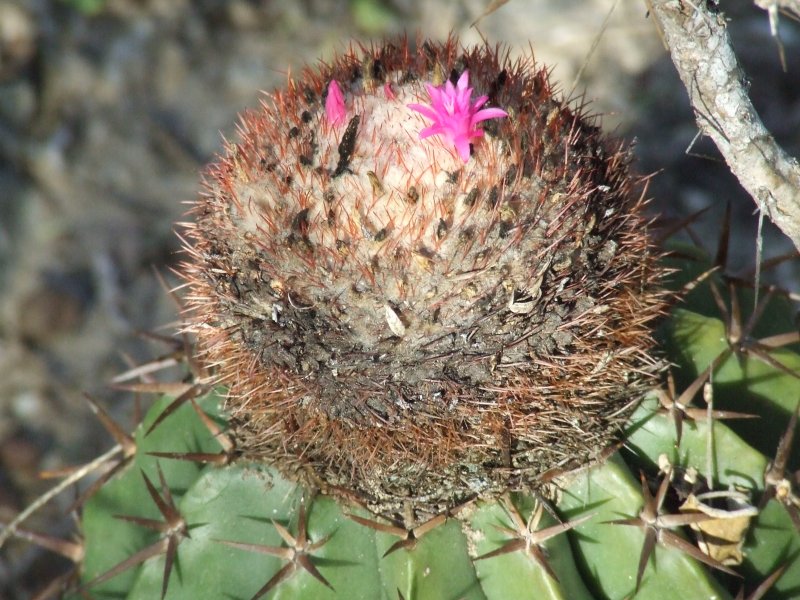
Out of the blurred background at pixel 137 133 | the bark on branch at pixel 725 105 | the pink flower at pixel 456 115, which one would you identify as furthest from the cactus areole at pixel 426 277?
the blurred background at pixel 137 133

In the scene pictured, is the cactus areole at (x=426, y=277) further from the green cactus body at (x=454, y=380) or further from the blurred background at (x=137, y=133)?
the blurred background at (x=137, y=133)

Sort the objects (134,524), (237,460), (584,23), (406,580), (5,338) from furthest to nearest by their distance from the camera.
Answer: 1. (584,23)
2. (5,338)
3. (134,524)
4. (237,460)
5. (406,580)

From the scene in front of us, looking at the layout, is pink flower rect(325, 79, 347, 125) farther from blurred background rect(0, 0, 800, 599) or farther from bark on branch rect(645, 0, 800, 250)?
blurred background rect(0, 0, 800, 599)

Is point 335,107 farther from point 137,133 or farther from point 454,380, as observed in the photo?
point 137,133

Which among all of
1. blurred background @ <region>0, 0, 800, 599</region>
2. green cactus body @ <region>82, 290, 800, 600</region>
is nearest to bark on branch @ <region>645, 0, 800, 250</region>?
green cactus body @ <region>82, 290, 800, 600</region>

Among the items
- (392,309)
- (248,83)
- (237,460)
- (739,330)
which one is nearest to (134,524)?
(237,460)

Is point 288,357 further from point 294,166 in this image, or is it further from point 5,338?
point 5,338

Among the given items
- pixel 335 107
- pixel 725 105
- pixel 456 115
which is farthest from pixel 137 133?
pixel 725 105
